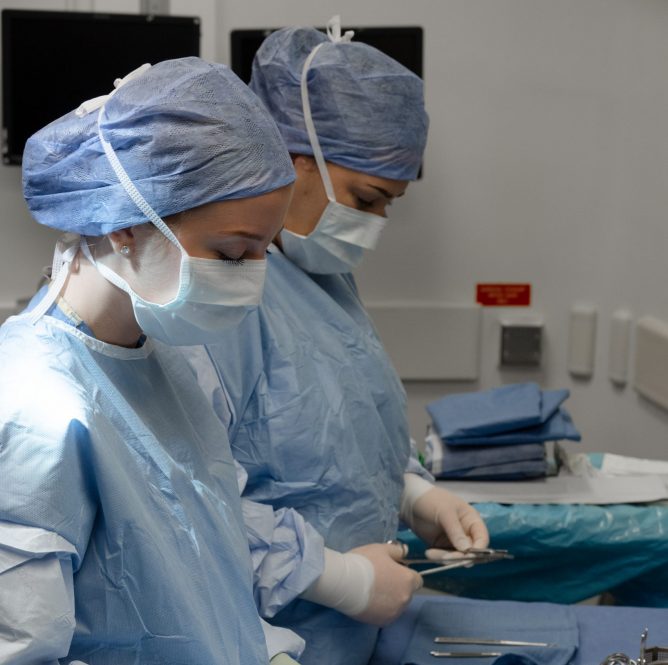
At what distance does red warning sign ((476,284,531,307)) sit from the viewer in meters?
2.90

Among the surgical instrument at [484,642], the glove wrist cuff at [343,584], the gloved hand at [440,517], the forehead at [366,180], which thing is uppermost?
the forehead at [366,180]

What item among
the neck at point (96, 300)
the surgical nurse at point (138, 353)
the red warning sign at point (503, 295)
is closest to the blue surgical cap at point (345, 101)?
the surgical nurse at point (138, 353)

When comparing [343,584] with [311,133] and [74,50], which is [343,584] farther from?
[74,50]

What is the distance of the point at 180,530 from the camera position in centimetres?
99

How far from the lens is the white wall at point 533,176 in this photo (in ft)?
9.04

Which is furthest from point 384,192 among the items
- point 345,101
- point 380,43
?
point 380,43

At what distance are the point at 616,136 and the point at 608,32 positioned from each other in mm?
283

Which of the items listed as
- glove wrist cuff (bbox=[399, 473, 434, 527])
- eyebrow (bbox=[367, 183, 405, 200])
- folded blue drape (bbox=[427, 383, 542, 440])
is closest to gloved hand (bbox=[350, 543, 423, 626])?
glove wrist cuff (bbox=[399, 473, 434, 527])

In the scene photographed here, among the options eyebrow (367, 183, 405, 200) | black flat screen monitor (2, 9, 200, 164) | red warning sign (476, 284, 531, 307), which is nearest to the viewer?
eyebrow (367, 183, 405, 200)

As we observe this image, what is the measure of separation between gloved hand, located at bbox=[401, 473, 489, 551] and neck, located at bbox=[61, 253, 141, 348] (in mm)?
782

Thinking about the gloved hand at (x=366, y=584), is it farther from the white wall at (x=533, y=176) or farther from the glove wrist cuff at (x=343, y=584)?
the white wall at (x=533, y=176)

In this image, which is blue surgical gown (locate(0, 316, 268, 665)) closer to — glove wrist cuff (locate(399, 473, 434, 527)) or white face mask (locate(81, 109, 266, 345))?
white face mask (locate(81, 109, 266, 345))

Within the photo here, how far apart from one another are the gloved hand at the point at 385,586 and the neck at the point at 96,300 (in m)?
0.55

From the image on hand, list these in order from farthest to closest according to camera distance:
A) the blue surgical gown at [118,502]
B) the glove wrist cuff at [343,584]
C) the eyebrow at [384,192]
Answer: the eyebrow at [384,192] < the glove wrist cuff at [343,584] < the blue surgical gown at [118,502]
